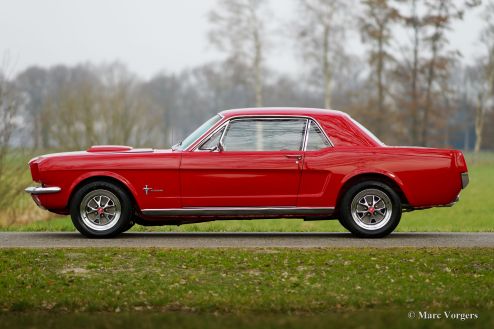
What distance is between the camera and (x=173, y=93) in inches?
4742

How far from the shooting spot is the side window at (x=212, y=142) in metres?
11.9

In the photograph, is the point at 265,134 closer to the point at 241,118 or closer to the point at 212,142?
the point at 241,118

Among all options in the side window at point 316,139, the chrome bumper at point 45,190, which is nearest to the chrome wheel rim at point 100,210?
the chrome bumper at point 45,190

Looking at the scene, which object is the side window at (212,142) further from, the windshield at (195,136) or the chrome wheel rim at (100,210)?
the chrome wheel rim at (100,210)

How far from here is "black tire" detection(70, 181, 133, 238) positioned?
11.9 meters

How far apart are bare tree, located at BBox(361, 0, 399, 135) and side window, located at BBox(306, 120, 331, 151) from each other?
38.5m

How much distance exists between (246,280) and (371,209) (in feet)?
11.6

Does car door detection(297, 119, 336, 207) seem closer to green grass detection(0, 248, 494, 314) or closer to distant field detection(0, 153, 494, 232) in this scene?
green grass detection(0, 248, 494, 314)

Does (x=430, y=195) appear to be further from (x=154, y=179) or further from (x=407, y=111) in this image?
(x=407, y=111)

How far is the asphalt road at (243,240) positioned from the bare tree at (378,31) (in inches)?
1486

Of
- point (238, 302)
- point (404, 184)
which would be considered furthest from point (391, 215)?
point (238, 302)

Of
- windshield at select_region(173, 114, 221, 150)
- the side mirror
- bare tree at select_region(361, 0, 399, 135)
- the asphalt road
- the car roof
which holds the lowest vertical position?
the asphalt road

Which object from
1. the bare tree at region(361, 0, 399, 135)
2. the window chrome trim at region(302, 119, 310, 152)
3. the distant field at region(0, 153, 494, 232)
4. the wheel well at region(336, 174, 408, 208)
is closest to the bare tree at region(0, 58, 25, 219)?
the distant field at region(0, 153, 494, 232)

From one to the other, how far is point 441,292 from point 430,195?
11.9 feet
